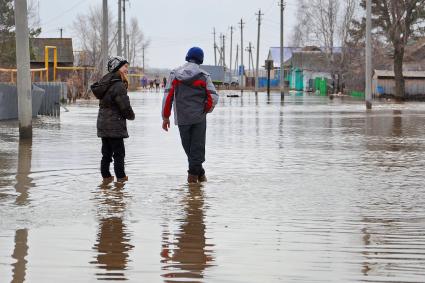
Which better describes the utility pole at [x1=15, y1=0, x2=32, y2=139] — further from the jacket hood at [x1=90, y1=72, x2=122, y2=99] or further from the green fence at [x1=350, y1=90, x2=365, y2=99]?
the green fence at [x1=350, y1=90, x2=365, y2=99]

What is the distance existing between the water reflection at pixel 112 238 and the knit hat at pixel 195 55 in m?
1.87

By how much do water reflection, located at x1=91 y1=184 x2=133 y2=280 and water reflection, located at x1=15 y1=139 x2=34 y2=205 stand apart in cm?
78

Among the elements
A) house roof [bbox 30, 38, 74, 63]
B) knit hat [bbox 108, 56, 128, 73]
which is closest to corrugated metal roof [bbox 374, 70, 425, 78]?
house roof [bbox 30, 38, 74, 63]

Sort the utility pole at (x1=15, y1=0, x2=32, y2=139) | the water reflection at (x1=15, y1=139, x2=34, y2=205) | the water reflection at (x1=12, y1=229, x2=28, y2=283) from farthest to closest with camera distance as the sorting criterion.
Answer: the utility pole at (x1=15, y1=0, x2=32, y2=139) < the water reflection at (x1=15, y1=139, x2=34, y2=205) < the water reflection at (x1=12, y1=229, x2=28, y2=283)

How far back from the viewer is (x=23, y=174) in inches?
473

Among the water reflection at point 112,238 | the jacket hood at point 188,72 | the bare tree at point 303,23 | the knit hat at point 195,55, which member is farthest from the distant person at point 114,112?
the bare tree at point 303,23

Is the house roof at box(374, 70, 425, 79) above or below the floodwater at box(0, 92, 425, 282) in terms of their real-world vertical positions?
above

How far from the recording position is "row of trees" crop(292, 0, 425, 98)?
2413 inches

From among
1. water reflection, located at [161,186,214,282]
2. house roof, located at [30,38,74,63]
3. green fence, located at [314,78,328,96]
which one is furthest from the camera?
green fence, located at [314,78,328,96]

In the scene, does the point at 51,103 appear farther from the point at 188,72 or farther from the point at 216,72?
the point at 216,72

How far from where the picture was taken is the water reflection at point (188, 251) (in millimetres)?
5977

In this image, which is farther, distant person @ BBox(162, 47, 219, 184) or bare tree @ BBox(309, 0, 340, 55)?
bare tree @ BBox(309, 0, 340, 55)

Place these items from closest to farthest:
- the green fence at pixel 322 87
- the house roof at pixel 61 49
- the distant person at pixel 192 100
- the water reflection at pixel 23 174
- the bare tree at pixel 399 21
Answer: the water reflection at pixel 23 174, the distant person at pixel 192 100, the bare tree at pixel 399 21, the house roof at pixel 61 49, the green fence at pixel 322 87

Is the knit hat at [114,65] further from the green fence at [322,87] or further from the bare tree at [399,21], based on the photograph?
the green fence at [322,87]
